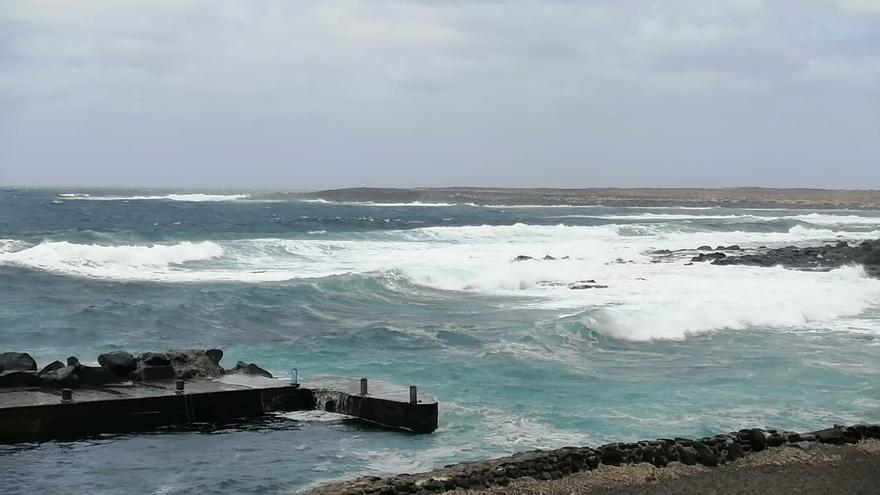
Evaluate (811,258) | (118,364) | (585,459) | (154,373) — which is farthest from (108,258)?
(585,459)

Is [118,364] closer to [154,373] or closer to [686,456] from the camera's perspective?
[154,373]

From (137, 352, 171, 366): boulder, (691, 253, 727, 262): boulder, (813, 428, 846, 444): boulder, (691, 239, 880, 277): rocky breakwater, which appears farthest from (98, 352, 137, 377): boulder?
(691, 253, 727, 262): boulder

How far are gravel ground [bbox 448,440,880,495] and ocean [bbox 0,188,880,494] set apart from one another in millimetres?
1854

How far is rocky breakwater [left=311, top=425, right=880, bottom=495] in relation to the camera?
932 centimetres

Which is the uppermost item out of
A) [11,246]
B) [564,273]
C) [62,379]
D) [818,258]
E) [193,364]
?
[11,246]

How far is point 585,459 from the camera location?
9.98m

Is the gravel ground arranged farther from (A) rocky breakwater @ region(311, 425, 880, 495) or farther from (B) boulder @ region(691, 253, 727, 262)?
(B) boulder @ region(691, 253, 727, 262)

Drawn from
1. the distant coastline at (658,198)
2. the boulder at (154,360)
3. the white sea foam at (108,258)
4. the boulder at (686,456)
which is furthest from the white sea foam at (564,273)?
the distant coastline at (658,198)

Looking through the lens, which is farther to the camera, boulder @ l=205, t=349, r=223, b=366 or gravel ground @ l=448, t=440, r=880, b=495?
boulder @ l=205, t=349, r=223, b=366

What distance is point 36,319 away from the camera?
21.5 metres

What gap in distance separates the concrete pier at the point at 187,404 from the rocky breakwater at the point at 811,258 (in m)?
24.4

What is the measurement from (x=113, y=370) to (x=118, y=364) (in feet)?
0.41

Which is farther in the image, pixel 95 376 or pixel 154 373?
pixel 154 373

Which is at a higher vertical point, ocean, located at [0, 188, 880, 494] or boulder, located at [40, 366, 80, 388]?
boulder, located at [40, 366, 80, 388]
